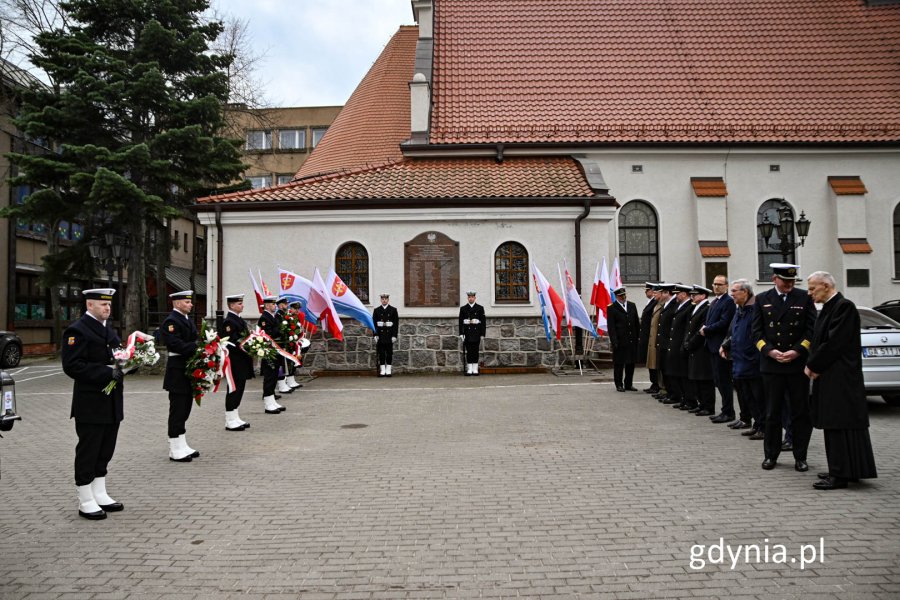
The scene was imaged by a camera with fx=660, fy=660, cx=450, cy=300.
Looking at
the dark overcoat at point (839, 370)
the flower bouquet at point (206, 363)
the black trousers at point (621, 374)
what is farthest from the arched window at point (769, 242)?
the flower bouquet at point (206, 363)

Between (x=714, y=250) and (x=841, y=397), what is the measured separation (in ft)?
46.0

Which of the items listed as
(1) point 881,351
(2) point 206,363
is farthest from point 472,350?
(2) point 206,363

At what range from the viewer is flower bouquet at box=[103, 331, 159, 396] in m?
5.92

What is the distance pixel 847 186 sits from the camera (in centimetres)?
1992

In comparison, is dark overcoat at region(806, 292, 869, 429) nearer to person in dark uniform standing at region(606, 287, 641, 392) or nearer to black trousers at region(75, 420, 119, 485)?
black trousers at region(75, 420, 119, 485)

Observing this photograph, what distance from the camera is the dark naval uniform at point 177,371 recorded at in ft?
25.2

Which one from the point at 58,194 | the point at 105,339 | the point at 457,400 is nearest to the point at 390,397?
the point at 457,400

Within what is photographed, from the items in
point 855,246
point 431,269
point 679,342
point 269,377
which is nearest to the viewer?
point 679,342

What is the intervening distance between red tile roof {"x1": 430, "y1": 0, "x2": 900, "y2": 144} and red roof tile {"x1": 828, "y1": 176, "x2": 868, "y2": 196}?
119 cm

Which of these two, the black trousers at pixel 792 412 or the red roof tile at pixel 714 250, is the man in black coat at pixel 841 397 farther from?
the red roof tile at pixel 714 250

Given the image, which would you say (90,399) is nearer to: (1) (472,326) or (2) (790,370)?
(2) (790,370)

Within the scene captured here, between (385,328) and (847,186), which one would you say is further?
(847,186)

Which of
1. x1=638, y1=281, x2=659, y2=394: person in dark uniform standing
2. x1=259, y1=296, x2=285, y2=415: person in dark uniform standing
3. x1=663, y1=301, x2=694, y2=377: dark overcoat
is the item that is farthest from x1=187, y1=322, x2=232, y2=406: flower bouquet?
x1=638, y1=281, x2=659, y2=394: person in dark uniform standing

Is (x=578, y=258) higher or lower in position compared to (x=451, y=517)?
higher
